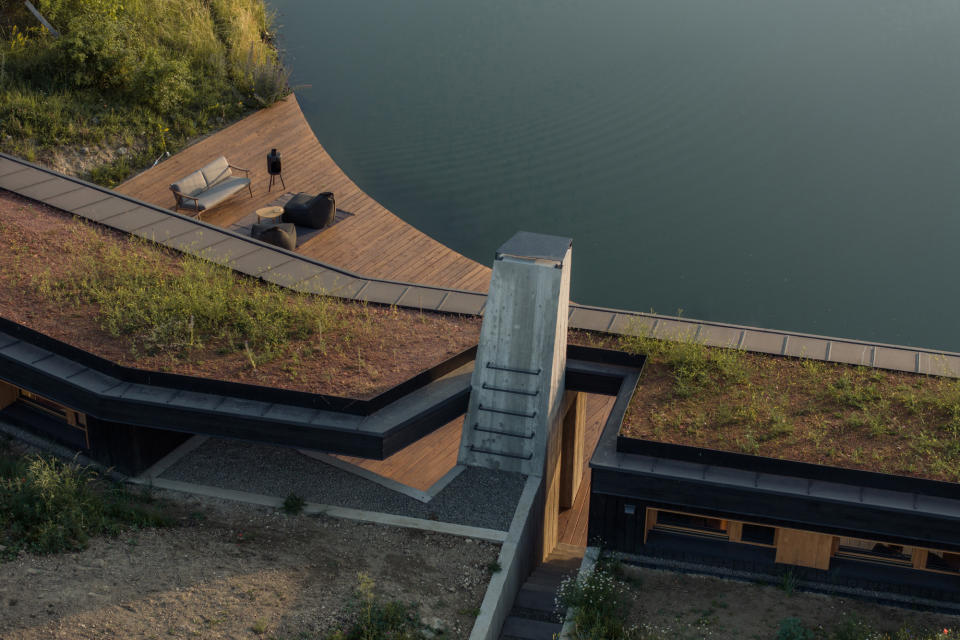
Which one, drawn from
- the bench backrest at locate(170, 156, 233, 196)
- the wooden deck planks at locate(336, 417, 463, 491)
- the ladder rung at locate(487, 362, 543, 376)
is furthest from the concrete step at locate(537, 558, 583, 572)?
the bench backrest at locate(170, 156, 233, 196)

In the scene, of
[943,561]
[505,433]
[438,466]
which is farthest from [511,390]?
[943,561]

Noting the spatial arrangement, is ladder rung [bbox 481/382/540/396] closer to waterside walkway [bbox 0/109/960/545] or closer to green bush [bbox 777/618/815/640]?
waterside walkway [bbox 0/109/960/545]

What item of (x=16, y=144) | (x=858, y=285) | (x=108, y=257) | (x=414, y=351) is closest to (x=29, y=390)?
(x=108, y=257)

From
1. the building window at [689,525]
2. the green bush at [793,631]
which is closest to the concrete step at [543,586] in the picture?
the building window at [689,525]

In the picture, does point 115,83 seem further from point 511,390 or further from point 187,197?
point 511,390

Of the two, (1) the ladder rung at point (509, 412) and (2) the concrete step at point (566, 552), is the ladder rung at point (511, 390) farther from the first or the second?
(2) the concrete step at point (566, 552)

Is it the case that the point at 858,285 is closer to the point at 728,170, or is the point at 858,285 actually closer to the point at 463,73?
the point at 728,170
